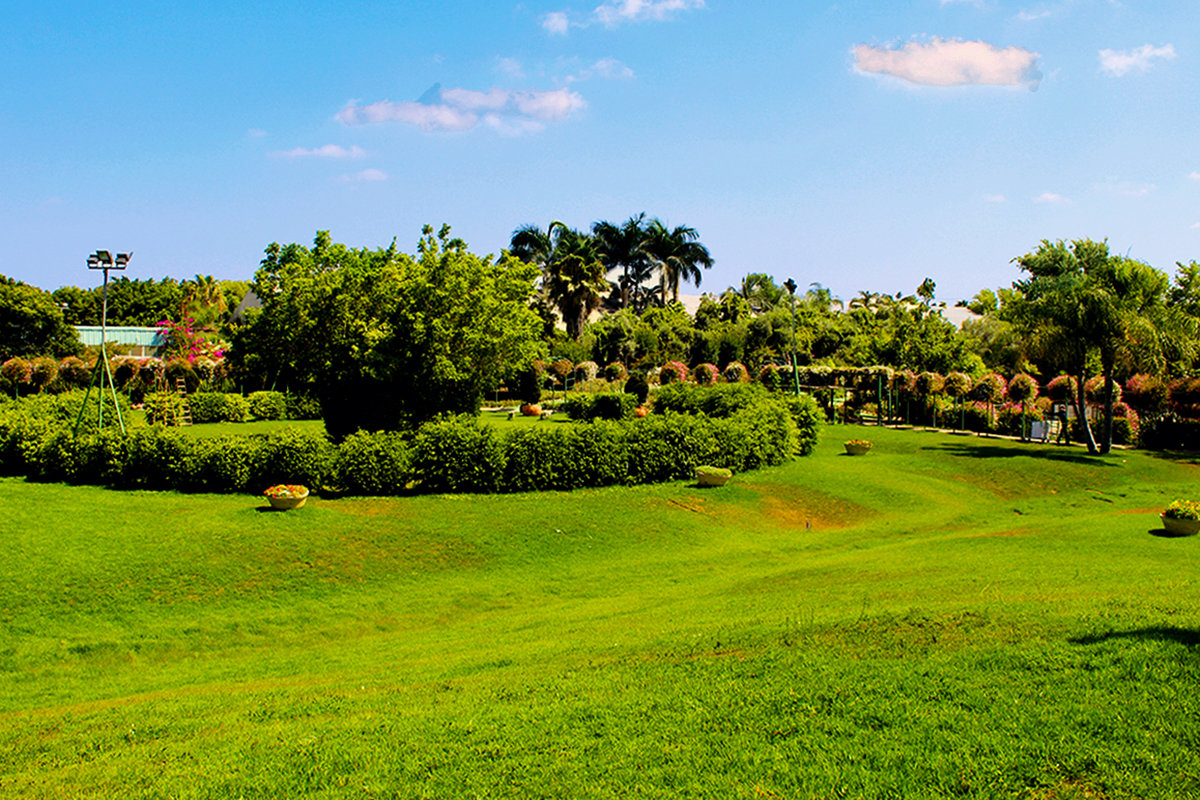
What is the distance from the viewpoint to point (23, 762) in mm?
6891

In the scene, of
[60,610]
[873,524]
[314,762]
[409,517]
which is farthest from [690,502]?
[314,762]

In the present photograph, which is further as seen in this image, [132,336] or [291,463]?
[132,336]

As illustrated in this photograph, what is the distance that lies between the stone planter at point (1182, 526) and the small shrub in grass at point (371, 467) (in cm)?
1638

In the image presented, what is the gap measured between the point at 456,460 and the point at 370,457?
206cm

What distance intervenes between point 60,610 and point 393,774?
9.22 metres

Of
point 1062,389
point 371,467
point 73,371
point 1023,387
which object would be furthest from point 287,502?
point 73,371

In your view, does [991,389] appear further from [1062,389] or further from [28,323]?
[28,323]

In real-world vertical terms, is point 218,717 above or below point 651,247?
below

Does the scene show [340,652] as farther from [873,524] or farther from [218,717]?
[873,524]

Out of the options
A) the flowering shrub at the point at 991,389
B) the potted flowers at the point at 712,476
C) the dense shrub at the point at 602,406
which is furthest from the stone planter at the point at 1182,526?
the dense shrub at the point at 602,406

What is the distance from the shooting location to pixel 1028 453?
2898 cm

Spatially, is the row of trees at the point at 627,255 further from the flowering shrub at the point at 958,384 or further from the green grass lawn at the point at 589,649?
the green grass lawn at the point at 589,649

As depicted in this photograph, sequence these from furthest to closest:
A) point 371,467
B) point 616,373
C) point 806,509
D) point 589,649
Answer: point 616,373
point 806,509
point 371,467
point 589,649

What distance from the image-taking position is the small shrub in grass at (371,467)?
19.6m
